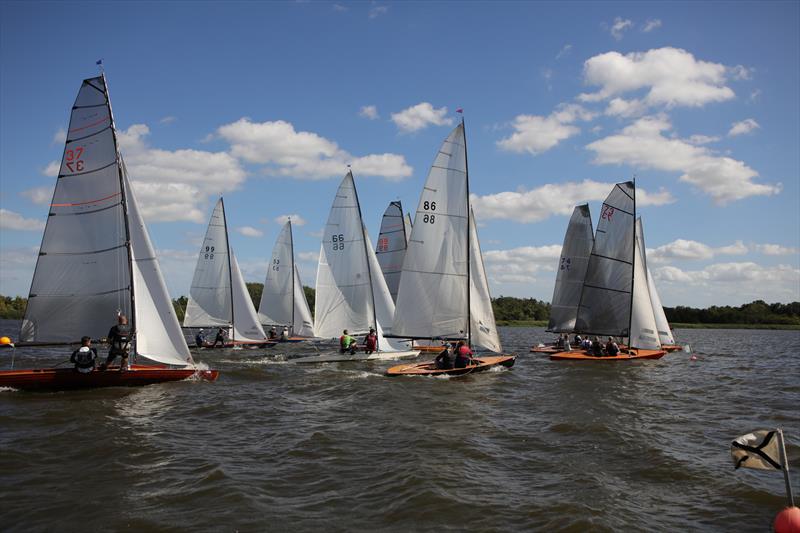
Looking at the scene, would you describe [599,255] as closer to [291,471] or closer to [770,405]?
[770,405]

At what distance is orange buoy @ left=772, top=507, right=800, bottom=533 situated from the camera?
632cm

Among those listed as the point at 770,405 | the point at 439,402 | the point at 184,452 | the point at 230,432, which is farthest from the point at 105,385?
the point at 770,405

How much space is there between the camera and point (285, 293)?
4034 centimetres

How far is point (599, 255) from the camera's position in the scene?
31.3m

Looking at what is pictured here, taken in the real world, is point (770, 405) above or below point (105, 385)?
below

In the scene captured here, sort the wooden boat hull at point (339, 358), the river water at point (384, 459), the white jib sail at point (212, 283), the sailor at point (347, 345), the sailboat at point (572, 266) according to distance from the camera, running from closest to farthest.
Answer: the river water at point (384, 459), the wooden boat hull at point (339, 358), the sailor at point (347, 345), the white jib sail at point (212, 283), the sailboat at point (572, 266)

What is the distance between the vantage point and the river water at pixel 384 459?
25.6 feet

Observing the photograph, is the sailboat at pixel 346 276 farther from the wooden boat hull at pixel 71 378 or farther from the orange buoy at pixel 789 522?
the orange buoy at pixel 789 522

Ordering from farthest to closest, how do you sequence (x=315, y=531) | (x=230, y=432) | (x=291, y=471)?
(x=230, y=432) < (x=291, y=471) < (x=315, y=531)

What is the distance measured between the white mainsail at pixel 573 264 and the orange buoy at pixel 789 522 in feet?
105

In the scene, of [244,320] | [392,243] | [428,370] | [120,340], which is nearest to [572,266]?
[392,243]

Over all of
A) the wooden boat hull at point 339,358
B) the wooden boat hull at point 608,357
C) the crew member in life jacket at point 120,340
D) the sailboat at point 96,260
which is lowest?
the wooden boat hull at point 608,357

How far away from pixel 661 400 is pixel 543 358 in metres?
15.7

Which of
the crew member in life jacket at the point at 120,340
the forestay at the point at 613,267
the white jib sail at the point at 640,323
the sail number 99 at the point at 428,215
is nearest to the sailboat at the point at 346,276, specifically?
the sail number 99 at the point at 428,215
